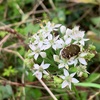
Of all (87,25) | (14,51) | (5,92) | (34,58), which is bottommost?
(5,92)

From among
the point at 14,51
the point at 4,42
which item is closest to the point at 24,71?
the point at 14,51

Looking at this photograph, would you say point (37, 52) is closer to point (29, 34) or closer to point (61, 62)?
point (61, 62)

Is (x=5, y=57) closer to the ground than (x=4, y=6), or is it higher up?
closer to the ground

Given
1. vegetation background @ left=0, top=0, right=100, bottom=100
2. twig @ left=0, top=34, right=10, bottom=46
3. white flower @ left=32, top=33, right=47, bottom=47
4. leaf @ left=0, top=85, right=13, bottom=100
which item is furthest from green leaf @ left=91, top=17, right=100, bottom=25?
white flower @ left=32, top=33, right=47, bottom=47

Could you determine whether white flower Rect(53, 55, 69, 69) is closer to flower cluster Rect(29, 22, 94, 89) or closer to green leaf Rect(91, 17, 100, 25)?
flower cluster Rect(29, 22, 94, 89)

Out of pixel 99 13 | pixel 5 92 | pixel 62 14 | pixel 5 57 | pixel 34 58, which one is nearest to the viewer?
pixel 34 58

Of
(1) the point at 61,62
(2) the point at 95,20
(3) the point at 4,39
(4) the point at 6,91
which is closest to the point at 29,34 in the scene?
(3) the point at 4,39

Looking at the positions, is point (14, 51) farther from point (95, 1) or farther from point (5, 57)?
point (95, 1)

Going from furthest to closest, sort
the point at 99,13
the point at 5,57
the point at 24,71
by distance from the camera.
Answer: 1. the point at 99,13
2. the point at 5,57
3. the point at 24,71
